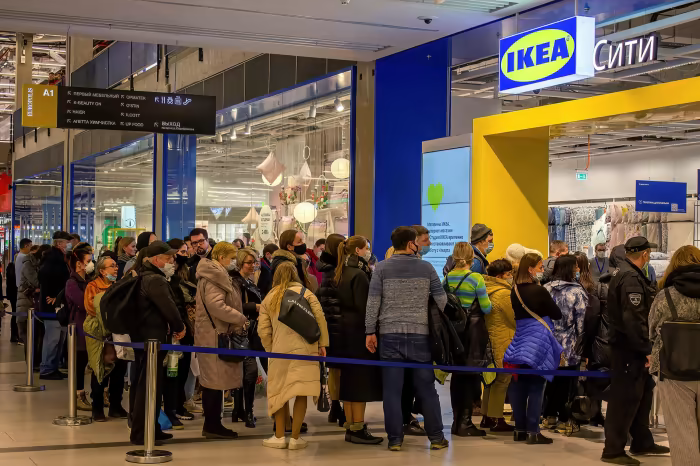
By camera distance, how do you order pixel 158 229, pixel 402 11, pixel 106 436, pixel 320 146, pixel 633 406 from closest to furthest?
pixel 633 406 → pixel 106 436 → pixel 402 11 → pixel 320 146 → pixel 158 229

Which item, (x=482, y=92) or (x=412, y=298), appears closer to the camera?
(x=412, y=298)

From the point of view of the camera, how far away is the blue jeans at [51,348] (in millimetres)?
10234

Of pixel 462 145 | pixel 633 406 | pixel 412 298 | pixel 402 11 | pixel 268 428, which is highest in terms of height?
pixel 402 11

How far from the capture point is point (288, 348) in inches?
247

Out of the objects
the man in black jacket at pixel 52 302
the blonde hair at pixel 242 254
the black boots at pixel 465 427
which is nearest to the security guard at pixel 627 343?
the black boots at pixel 465 427

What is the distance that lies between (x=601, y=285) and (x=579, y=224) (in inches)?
356

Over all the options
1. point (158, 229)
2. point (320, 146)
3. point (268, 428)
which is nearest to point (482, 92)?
point (320, 146)

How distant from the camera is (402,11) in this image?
9648 millimetres

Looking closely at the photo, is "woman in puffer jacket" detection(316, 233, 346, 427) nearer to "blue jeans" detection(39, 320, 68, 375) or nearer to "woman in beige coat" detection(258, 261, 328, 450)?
"woman in beige coat" detection(258, 261, 328, 450)

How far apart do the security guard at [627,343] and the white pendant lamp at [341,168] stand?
6624mm

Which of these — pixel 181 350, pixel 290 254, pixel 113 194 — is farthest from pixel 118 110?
pixel 113 194

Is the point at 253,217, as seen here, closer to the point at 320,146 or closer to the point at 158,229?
the point at 320,146

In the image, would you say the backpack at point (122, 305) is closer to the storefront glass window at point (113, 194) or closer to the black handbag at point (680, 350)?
the black handbag at point (680, 350)

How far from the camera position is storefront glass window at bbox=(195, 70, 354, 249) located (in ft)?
41.4
